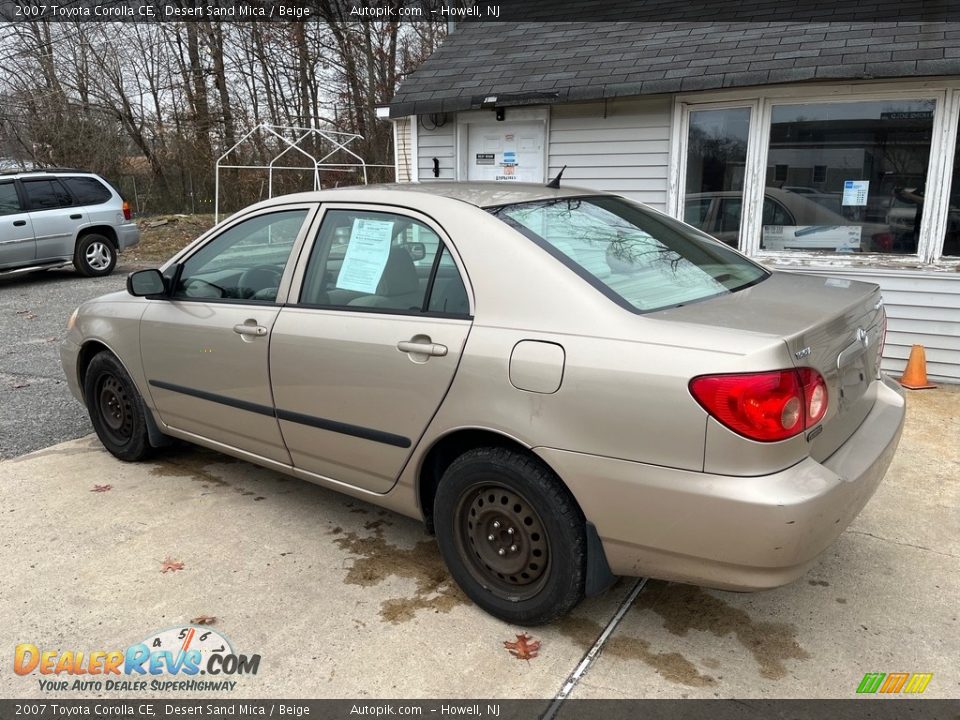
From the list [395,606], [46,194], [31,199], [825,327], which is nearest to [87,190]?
[46,194]

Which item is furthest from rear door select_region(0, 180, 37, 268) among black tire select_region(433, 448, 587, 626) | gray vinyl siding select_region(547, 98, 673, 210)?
black tire select_region(433, 448, 587, 626)

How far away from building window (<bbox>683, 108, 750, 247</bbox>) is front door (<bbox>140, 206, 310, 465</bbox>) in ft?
15.2

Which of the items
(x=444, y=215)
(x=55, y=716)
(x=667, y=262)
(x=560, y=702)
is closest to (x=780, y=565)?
(x=560, y=702)

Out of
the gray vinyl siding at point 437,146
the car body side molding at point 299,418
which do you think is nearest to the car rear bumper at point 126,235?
the gray vinyl siding at point 437,146

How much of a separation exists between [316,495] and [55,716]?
68.4 inches

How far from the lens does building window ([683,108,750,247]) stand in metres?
6.75

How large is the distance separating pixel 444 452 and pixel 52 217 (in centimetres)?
1108

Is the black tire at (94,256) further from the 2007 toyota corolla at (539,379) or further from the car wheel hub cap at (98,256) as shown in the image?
the 2007 toyota corolla at (539,379)

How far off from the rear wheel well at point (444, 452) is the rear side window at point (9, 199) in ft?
35.4

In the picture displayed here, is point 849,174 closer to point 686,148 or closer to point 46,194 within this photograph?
point 686,148

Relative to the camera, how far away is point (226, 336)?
3.60 meters

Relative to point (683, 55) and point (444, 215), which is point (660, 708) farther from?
point (683, 55)

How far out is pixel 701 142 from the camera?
6.95 m

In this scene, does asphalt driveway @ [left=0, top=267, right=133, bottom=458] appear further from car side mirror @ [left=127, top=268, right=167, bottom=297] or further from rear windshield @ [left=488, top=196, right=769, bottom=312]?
rear windshield @ [left=488, top=196, right=769, bottom=312]
